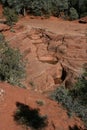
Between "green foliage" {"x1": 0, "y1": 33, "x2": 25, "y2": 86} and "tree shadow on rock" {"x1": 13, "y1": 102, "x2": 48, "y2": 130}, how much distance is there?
2842 mm

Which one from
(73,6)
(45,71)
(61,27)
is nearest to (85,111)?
(45,71)

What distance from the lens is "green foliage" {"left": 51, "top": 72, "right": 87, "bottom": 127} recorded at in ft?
43.9

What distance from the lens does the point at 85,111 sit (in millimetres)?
15406

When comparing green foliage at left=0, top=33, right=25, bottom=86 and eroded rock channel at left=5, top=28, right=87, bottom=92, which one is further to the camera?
eroded rock channel at left=5, top=28, right=87, bottom=92

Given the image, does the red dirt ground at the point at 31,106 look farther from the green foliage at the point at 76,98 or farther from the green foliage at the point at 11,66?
the green foliage at the point at 11,66

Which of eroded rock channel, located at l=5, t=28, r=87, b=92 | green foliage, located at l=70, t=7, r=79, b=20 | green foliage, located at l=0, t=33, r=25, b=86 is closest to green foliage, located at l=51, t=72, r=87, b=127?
green foliage, located at l=0, t=33, r=25, b=86

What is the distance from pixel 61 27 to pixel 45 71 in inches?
278

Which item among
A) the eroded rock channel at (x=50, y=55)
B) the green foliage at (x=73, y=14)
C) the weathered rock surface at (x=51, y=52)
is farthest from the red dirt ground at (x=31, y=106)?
the green foliage at (x=73, y=14)

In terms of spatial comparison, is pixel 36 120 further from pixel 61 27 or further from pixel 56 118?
pixel 61 27

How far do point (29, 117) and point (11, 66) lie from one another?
4.29m

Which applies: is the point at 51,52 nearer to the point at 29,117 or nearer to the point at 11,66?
the point at 11,66

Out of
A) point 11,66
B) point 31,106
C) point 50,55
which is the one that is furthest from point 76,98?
point 50,55

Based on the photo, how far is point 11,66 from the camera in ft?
59.4

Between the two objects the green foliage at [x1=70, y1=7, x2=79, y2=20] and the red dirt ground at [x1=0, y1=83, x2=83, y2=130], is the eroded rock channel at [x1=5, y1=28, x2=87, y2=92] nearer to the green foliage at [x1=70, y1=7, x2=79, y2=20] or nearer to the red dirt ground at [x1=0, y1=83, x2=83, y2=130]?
the green foliage at [x1=70, y1=7, x2=79, y2=20]
